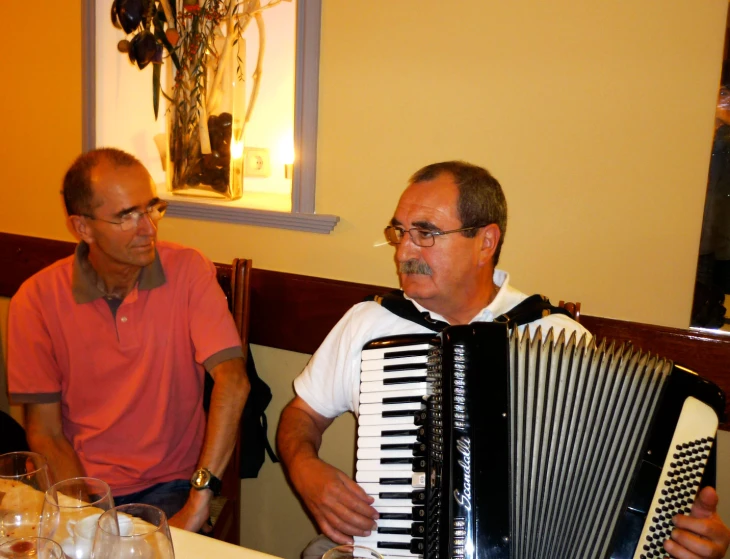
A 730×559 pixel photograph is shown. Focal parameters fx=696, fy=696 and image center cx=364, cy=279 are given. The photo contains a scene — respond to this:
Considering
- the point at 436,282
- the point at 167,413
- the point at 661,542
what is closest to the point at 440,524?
the point at 661,542

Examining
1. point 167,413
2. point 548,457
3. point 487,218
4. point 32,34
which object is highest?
point 32,34

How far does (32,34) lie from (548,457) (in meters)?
2.50

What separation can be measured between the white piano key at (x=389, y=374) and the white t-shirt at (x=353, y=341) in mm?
269

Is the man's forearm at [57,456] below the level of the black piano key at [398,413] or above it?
below

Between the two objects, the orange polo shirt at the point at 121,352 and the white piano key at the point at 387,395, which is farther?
the orange polo shirt at the point at 121,352

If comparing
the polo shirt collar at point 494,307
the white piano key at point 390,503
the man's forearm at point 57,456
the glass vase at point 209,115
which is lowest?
the man's forearm at point 57,456

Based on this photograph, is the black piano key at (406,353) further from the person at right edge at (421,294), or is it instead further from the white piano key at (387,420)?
the person at right edge at (421,294)

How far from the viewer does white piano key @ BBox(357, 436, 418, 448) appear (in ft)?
4.51

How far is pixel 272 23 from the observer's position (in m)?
A: 2.53

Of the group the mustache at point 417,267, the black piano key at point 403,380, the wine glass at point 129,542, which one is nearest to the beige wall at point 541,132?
the mustache at point 417,267

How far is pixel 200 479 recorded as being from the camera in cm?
168

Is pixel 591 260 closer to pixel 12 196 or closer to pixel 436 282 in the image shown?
pixel 436 282

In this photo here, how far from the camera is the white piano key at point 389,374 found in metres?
1.38

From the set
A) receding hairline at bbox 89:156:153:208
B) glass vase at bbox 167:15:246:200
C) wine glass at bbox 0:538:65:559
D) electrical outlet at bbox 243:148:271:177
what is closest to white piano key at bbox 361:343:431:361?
wine glass at bbox 0:538:65:559
